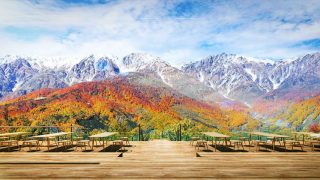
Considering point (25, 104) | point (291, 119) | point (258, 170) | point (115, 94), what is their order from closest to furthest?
point (258, 170) < point (25, 104) < point (115, 94) < point (291, 119)

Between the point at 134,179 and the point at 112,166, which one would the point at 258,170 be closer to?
the point at 134,179

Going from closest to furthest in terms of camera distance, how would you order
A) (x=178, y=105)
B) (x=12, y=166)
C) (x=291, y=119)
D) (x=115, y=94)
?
(x=12, y=166)
(x=115, y=94)
(x=178, y=105)
(x=291, y=119)

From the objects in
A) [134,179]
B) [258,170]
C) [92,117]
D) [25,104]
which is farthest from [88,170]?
[25,104]

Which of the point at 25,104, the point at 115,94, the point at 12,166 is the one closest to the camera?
the point at 12,166

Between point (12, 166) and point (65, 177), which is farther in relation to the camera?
point (12, 166)

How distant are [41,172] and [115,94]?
264ft

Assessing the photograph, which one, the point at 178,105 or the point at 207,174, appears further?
the point at 178,105

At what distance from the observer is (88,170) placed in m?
4.28

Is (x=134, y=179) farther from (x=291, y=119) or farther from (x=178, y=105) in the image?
(x=291, y=119)

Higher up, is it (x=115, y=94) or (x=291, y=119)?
(x=115, y=94)

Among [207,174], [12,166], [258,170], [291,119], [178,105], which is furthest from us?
[291,119]

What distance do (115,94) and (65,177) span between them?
80937mm

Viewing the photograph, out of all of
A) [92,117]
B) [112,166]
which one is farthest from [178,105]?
[112,166]

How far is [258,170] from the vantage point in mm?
4410
